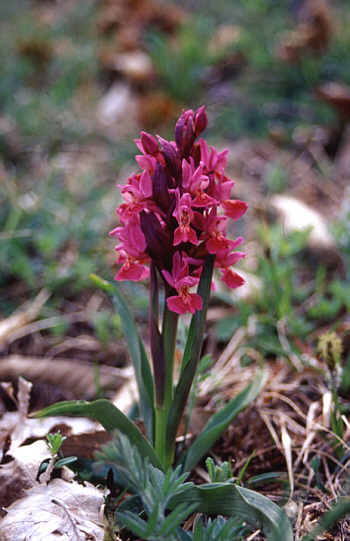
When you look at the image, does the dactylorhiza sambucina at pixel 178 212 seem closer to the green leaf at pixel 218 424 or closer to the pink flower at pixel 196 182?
the pink flower at pixel 196 182

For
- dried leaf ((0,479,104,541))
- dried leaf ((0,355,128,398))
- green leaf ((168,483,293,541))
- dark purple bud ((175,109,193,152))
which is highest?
dark purple bud ((175,109,193,152))

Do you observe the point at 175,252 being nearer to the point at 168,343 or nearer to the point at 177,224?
the point at 177,224

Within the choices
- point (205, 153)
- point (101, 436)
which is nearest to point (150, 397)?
point (101, 436)

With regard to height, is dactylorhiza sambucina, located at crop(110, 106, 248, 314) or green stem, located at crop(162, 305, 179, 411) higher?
dactylorhiza sambucina, located at crop(110, 106, 248, 314)

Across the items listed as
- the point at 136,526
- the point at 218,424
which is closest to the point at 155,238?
the point at 218,424

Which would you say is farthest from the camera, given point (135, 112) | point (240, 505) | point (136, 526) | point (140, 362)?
point (135, 112)

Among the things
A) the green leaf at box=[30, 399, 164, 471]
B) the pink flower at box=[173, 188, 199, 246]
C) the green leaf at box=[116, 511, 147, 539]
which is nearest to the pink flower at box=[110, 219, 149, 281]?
the pink flower at box=[173, 188, 199, 246]

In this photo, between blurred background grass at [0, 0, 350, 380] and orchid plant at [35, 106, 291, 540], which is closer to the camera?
orchid plant at [35, 106, 291, 540]

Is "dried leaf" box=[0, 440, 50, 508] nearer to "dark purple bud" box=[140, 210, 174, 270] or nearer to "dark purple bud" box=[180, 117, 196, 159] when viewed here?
"dark purple bud" box=[140, 210, 174, 270]
